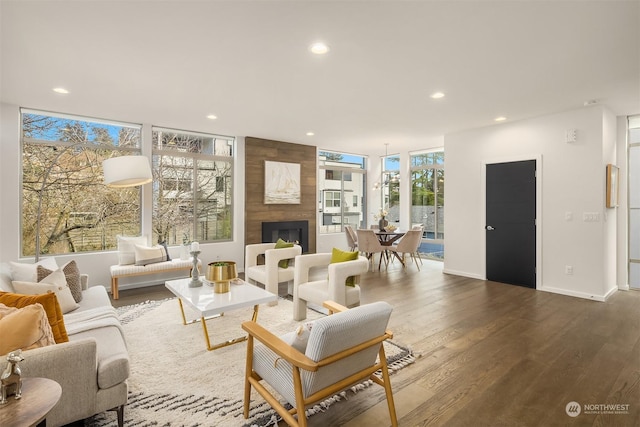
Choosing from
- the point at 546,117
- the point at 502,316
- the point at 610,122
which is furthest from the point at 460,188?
the point at 502,316

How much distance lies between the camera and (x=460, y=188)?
5824 millimetres

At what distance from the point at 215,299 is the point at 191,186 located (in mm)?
3474

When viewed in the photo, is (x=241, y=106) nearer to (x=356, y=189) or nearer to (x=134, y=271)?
(x=134, y=271)

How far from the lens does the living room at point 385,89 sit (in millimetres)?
2340

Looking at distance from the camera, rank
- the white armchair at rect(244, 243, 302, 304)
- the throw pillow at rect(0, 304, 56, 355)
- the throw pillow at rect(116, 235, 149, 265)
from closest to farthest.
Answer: the throw pillow at rect(0, 304, 56, 355), the white armchair at rect(244, 243, 302, 304), the throw pillow at rect(116, 235, 149, 265)

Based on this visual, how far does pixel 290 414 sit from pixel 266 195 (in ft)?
16.6

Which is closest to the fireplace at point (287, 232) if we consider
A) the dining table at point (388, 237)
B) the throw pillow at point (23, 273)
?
the dining table at point (388, 237)

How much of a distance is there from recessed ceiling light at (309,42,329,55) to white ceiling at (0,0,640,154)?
0.22 ft

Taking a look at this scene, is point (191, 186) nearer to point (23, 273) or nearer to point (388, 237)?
point (23, 273)

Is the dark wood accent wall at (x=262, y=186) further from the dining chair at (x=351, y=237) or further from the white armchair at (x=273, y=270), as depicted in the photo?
the white armchair at (x=273, y=270)

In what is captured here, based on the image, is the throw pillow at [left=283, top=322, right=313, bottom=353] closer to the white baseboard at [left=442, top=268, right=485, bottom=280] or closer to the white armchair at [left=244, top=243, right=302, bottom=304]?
the white armchair at [left=244, top=243, right=302, bottom=304]

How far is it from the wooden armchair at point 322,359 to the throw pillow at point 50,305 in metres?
1.05

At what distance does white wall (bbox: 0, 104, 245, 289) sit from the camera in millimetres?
4195

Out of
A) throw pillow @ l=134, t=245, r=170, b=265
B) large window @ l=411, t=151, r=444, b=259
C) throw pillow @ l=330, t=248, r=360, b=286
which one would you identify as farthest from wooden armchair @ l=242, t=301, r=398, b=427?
large window @ l=411, t=151, r=444, b=259
